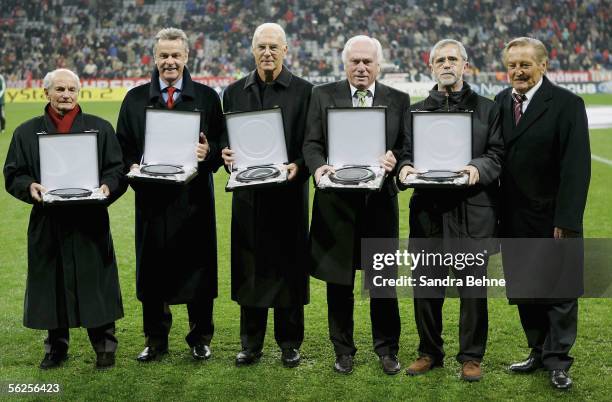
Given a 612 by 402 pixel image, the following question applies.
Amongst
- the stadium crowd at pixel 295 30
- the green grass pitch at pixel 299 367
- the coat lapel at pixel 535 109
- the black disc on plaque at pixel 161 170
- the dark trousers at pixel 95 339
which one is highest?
the stadium crowd at pixel 295 30

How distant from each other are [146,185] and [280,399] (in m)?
1.54

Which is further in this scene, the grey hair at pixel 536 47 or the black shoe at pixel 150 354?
the black shoe at pixel 150 354

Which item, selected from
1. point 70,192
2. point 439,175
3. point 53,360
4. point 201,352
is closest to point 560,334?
point 439,175

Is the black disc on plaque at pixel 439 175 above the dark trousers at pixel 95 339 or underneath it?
above

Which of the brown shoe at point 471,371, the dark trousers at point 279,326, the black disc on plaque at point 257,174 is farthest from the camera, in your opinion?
the dark trousers at point 279,326

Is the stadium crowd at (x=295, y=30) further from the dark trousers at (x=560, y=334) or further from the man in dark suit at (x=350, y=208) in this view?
the dark trousers at (x=560, y=334)

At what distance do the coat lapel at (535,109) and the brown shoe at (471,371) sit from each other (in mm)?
1302

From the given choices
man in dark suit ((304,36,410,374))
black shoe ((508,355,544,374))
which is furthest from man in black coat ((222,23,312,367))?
black shoe ((508,355,544,374))

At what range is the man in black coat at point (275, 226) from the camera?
4.75m

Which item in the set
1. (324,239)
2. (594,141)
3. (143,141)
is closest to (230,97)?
(143,141)

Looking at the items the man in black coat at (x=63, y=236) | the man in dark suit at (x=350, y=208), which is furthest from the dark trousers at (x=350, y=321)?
the man in black coat at (x=63, y=236)

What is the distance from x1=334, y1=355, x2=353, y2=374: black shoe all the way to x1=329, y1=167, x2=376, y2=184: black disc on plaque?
3.87ft

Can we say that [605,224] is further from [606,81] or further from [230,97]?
[606,81]

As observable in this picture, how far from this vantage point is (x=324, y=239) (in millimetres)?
4641
